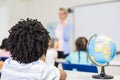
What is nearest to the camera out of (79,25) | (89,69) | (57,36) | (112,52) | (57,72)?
(57,72)

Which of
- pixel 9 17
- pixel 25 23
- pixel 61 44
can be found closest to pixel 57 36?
pixel 61 44

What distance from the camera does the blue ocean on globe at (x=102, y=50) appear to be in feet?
6.93

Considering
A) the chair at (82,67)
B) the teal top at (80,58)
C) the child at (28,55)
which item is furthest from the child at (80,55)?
the child at (28,55)

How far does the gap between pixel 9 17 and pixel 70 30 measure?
1.90 metres

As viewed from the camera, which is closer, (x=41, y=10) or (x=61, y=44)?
(x=61, y=44)

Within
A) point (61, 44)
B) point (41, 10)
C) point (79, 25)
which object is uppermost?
point (41, 10)

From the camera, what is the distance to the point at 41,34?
5.28ft

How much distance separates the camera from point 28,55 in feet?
5.25

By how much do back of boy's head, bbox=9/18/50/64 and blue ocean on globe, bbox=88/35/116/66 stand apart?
25.2 inches

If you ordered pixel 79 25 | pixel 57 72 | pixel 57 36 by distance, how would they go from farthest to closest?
pixel 79 25, pixel 57 36, pixel 57 72

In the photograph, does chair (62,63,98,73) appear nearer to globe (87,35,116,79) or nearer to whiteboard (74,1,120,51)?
globe (87,35,116,79)

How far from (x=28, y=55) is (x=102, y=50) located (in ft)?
2.47

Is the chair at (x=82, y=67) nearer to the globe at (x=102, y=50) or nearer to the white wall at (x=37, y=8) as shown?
the globe at (x=102, y=50)

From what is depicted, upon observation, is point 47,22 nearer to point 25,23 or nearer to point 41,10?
point 41,10
